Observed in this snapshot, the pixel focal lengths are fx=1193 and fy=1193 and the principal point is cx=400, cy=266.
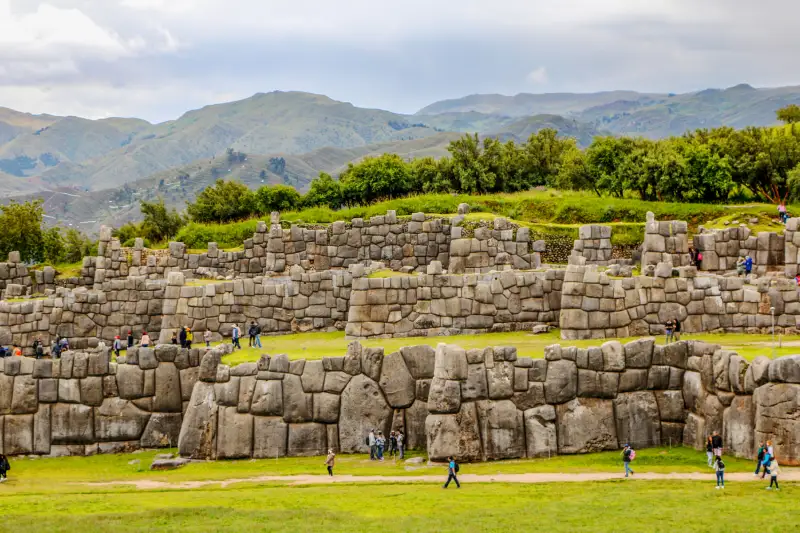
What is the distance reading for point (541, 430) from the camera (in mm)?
32312

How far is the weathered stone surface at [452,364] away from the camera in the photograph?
1270 inches

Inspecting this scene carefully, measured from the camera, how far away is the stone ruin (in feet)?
103

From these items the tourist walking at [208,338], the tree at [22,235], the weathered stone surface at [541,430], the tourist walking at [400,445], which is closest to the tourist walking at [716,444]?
the weathered stone surface at [541,430]

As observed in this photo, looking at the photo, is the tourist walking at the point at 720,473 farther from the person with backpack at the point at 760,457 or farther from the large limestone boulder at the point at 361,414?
the large limestone boulder at the point at 361,414

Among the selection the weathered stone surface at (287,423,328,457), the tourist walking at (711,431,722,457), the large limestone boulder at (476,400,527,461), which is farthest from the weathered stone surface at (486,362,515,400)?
the tourist walking at (711,431,722,457)

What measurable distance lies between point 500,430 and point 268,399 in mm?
6773

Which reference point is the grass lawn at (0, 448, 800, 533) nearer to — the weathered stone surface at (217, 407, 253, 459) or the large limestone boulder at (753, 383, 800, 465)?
the large limestone boulder at (753, 383, 800, 465)

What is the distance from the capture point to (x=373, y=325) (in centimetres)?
4059

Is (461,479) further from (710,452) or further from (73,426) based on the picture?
(73,426)

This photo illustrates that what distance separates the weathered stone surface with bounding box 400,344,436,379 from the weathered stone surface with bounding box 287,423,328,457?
308cm

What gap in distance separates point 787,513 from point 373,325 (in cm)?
1897

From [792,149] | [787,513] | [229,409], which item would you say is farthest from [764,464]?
[792,149]

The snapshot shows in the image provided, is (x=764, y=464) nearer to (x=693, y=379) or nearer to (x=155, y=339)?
(x=693, y=379)

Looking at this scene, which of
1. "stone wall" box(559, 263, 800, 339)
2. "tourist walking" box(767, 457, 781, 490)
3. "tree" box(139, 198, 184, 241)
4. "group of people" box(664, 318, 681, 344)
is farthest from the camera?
"tree" box(139, 198, 184, 241)
